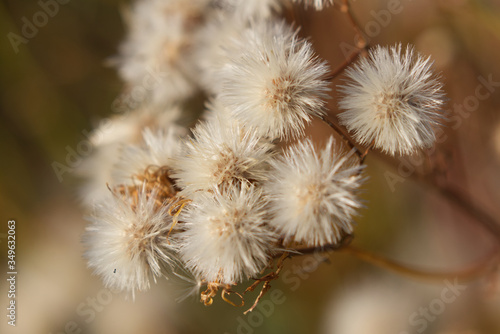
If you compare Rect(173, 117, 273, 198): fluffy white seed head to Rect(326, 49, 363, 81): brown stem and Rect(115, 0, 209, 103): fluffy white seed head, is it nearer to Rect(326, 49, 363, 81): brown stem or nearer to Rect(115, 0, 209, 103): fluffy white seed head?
Rect(326, 49, 363, 81): brown stem

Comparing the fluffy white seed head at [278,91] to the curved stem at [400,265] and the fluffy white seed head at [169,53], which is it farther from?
the fluffy white seed head at [169,53]

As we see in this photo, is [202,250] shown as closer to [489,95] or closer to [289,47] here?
[289,47]

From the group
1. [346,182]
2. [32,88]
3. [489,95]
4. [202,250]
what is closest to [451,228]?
[489,95]

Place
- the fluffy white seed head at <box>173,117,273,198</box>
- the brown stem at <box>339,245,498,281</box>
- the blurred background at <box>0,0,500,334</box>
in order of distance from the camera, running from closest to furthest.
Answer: the fluffy white seed head at <box>173,117,273,198</box>
the brown stem at <box>339,245,498,281</box>
the blurred background at <box>0,0,500,334</box>

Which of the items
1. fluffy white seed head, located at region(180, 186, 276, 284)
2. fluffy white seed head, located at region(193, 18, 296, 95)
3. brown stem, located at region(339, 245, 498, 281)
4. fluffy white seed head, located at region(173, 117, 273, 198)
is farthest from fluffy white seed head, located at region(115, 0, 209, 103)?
brown stem, located at region(339, 245, 498, 281)

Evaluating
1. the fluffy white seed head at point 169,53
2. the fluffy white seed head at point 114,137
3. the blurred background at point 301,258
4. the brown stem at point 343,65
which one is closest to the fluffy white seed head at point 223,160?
the brown stem at point 343,65

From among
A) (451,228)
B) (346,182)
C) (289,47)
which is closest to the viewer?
(346,182)
